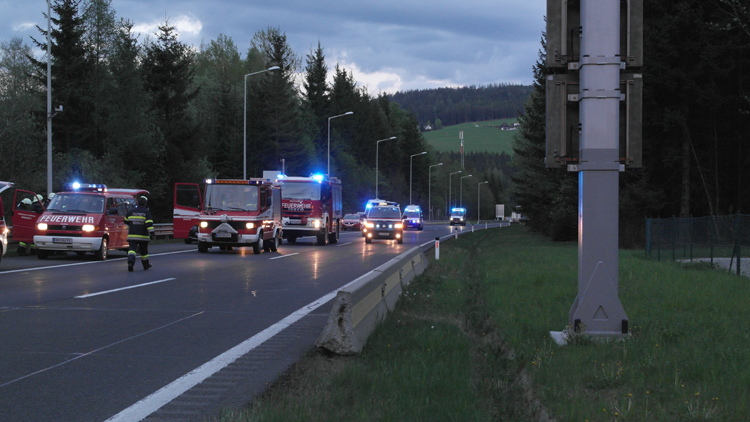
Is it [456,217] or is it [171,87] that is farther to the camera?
[456,217]

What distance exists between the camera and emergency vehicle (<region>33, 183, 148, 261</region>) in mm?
20359

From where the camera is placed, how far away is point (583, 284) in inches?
321

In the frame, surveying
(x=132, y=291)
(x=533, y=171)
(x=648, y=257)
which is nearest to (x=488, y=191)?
(x=533, y=171)

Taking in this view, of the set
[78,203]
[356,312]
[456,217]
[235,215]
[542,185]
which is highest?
[542,185]

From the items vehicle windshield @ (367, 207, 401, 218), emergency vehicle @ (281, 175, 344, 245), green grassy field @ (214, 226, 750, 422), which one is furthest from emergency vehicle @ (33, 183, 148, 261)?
vehicle windshield @ (367, 207, 401, 218)

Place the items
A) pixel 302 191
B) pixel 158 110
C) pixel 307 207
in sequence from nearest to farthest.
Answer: pixel 307 207, pixel 302 191, pixel 158 110

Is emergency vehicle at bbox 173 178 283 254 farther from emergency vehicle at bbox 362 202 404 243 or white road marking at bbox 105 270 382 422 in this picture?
white road marking at bbox 105 270 382 422

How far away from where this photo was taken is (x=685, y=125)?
34.0 metres

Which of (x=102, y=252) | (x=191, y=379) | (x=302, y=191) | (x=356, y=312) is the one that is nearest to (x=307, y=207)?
(x=302, y=191)

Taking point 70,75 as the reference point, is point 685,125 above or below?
below

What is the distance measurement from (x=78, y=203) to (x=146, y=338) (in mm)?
14438

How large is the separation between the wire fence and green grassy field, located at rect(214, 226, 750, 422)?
8713mm

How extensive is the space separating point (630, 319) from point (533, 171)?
3533 cm

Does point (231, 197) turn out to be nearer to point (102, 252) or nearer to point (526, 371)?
point (102, 252)
